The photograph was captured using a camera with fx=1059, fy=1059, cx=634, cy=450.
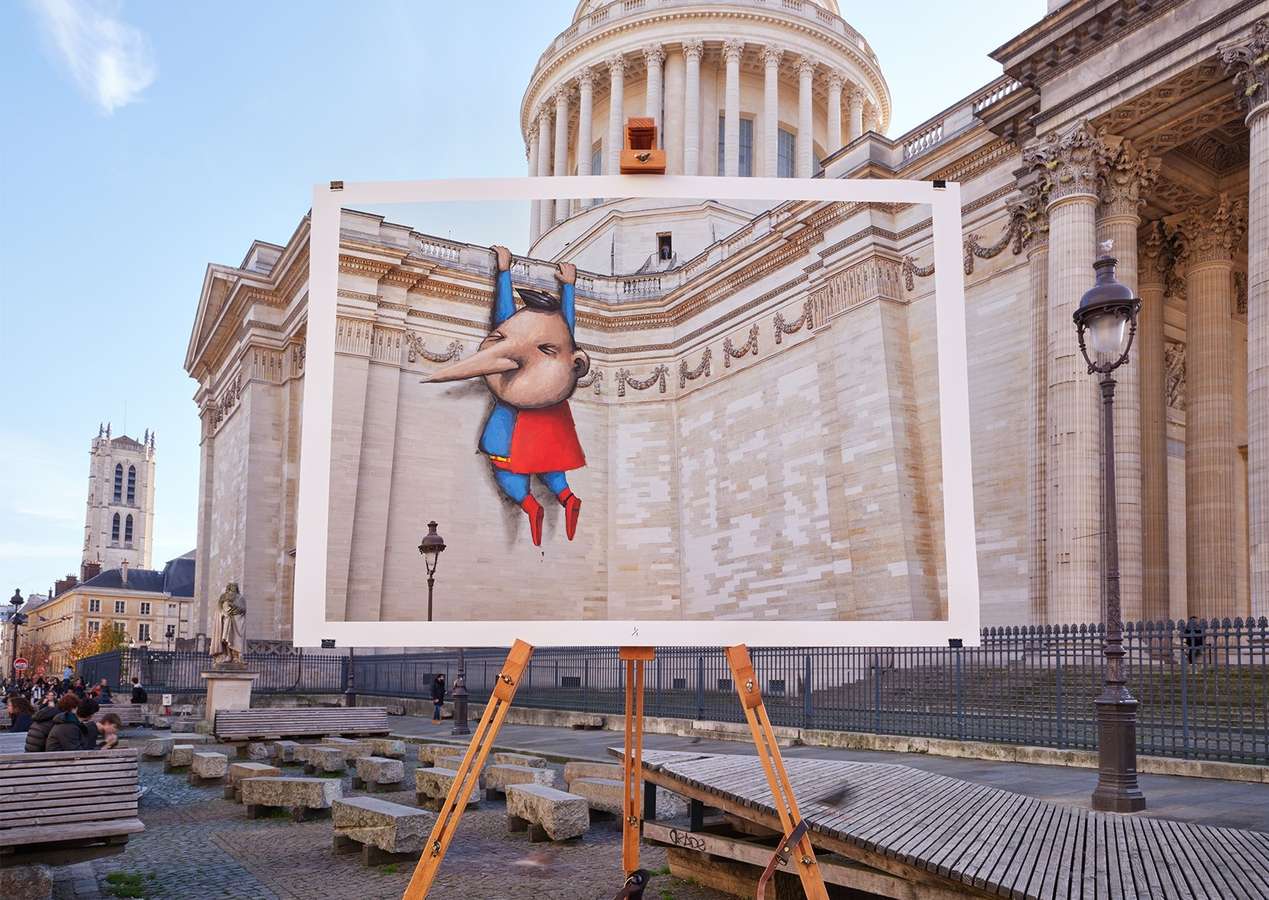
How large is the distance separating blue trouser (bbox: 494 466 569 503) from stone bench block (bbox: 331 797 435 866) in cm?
384

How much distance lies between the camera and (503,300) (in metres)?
6.36

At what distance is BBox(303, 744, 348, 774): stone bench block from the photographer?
45.2 feet

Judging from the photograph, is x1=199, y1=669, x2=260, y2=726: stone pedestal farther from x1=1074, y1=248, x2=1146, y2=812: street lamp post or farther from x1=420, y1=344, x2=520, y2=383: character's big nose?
x1=420, y1=344, x2=520, y2=383: character's big nose

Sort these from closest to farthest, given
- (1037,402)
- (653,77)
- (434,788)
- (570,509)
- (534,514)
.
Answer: (534,514), (570,509), (434,788), (1037,402), (653,77)

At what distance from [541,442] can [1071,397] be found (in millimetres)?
16535

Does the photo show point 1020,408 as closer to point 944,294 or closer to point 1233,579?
point 1233,579

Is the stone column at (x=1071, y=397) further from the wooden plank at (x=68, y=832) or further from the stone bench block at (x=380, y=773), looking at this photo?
the wooden plank at (x=68, y=832)

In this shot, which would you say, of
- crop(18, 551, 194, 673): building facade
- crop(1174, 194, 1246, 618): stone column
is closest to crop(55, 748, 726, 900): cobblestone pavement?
crop(1174, 194, 1246, 618): stone column

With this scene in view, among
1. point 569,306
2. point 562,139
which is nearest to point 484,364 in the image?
point 569,306

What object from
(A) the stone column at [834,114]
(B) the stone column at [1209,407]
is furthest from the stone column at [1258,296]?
(A) the stone column at [834,114]

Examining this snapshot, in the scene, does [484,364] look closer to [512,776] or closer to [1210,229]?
[512,776]

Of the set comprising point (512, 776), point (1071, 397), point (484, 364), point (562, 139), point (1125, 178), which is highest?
point (562, 139)

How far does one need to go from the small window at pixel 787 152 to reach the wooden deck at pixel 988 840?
47704 millimetres

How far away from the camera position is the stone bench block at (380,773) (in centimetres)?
1255
